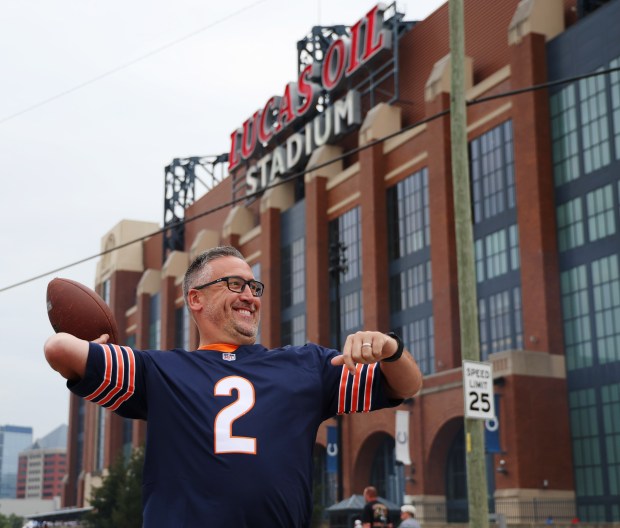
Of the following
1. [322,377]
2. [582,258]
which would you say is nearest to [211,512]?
[322,377]

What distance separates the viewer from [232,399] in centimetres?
340

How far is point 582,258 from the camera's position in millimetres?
37406

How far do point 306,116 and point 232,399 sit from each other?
5552 centimetres

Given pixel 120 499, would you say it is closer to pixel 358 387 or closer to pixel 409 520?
pixel 409 520

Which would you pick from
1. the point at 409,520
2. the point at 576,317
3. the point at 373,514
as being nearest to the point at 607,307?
the point at 576,317

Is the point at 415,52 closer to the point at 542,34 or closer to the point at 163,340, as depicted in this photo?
the point at 542,34

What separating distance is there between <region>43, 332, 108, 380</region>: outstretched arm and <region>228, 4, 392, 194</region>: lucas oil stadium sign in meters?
47.7

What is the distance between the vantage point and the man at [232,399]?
128 inches

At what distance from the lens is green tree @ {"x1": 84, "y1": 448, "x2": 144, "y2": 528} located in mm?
39500

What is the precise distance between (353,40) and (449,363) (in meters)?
20.1

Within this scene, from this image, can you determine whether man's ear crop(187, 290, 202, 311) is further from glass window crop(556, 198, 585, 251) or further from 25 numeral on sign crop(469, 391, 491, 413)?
glass window crop(556, 198, 585, 251)

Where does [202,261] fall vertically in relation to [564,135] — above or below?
below

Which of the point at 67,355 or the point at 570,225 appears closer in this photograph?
the point at 67,355

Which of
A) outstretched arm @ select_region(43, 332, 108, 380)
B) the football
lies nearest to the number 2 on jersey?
outstretched arm @ select_region(43, 332, 108, 380)
